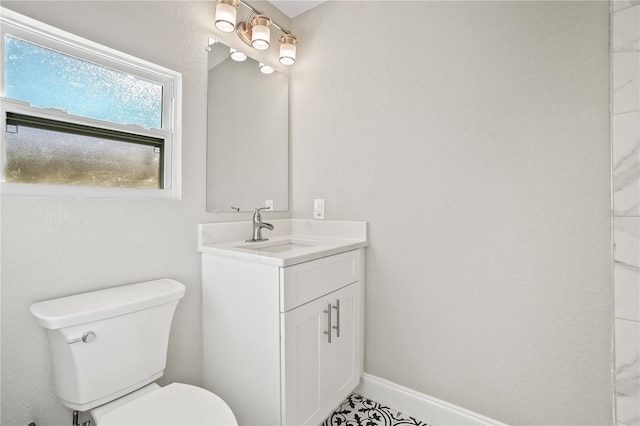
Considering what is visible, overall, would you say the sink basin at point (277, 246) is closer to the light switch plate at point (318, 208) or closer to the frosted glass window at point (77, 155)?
the light switch plate at point (318, 208)

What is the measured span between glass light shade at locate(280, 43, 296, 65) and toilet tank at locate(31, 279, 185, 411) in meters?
1.56

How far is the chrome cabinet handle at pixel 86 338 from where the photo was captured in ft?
3.26

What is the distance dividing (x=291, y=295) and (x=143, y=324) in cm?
58

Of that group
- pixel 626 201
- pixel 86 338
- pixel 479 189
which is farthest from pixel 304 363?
pixel 626 201

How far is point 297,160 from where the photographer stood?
6.72 ft

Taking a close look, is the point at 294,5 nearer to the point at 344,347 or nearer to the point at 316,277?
the point at 316,277

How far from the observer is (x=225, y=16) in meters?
1.54

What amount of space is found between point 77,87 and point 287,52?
1174mm

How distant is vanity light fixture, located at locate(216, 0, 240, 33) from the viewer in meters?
1.54

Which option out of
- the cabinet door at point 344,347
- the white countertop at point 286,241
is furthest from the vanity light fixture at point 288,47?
the cabinet door at point 344,347

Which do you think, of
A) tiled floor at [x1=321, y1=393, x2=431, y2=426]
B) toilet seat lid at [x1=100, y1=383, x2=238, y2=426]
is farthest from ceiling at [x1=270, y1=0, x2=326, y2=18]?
tiled floor at [x1=321, y1=393, x2=431, y2=426]

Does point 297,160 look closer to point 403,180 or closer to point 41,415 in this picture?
point 403,180

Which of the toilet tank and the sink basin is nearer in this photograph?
the toilet tank

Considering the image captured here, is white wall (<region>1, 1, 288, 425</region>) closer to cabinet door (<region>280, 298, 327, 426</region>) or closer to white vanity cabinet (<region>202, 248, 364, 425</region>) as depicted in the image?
white vanity cabinet (<region>202, 248, 364, 425</region>)
